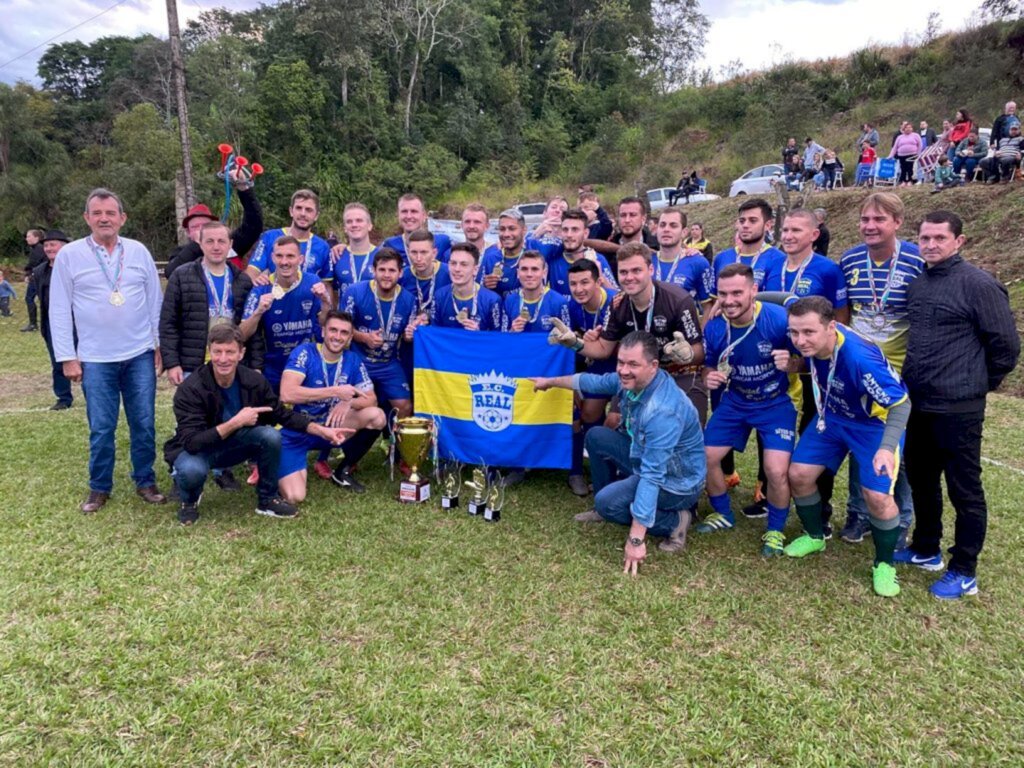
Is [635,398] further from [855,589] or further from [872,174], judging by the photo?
[872,174]

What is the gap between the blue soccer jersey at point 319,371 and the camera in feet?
17.1

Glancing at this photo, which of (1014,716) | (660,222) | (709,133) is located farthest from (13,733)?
(709,133)

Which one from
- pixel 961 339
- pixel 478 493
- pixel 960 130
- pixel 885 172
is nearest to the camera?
pixel 961 339

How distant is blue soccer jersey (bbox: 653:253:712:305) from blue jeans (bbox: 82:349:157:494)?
4.25 m

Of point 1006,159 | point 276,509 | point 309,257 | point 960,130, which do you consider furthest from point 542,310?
point 960,130

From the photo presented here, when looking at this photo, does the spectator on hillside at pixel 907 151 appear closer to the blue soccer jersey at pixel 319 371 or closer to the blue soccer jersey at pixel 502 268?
the blue soccer jersey at pixel 502 268

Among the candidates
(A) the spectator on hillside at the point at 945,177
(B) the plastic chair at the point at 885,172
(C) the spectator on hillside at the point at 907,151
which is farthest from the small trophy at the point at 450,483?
(B) the plastic chair at the point at 885,172

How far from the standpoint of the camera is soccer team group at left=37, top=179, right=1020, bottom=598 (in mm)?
3824

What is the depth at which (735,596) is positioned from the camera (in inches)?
152

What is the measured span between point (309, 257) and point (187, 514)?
103 inches

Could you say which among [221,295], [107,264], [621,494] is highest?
[107,264]

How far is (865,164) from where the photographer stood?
20672 millimetres

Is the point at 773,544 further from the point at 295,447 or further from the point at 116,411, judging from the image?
the point at 116,411

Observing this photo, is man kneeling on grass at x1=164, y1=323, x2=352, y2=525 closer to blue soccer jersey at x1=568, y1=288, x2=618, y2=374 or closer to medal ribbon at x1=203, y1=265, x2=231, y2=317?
medal ribbon at x1=203, y1=265, x2=231, y2=317
